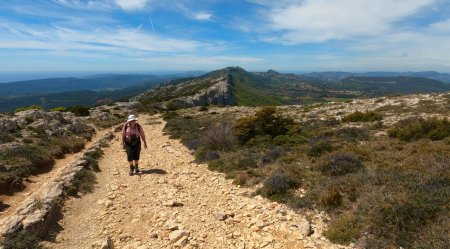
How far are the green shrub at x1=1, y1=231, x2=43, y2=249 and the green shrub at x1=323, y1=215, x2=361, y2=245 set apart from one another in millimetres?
A: 6163

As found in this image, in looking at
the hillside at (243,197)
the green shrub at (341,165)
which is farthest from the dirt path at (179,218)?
the green shrub at (341,165)

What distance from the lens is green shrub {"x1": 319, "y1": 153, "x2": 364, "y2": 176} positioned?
9781 mm

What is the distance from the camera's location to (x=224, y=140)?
17.0 m

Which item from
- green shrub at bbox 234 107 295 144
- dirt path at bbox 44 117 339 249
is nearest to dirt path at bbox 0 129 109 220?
dirt path at bbox 44 117 339 249

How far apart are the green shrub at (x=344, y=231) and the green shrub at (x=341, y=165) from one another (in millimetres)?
3102

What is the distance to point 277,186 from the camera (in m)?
9.21

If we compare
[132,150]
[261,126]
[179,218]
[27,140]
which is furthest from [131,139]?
[27,140]

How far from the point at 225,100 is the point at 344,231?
109 metres

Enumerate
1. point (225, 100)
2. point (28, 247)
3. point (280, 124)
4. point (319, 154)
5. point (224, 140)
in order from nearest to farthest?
point (28, 247) → point (319, 154) → point (224, 140) → point (280, 124) → point (225, 100)

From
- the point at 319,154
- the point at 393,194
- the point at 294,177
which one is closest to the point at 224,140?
the point at 319,154

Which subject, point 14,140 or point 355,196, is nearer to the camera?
point 355,196

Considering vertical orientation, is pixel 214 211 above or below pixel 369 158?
below

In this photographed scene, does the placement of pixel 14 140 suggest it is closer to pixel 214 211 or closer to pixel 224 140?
pixel 224 140

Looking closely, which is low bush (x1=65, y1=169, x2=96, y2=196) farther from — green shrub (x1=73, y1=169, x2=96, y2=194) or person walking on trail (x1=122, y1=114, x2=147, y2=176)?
person walking on trail (x1=122, y1=114, x2=147, y2=176)
